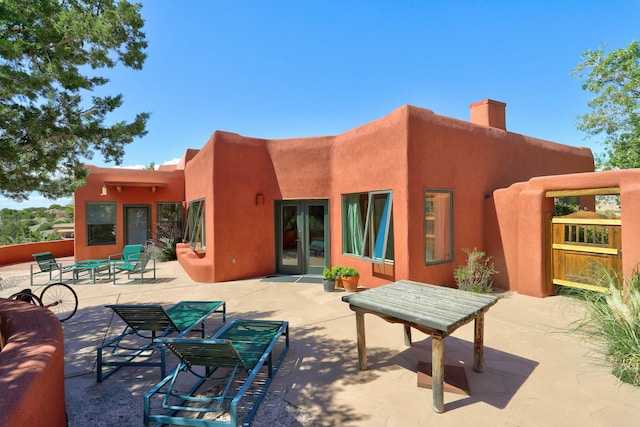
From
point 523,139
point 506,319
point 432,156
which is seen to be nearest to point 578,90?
point 523,139

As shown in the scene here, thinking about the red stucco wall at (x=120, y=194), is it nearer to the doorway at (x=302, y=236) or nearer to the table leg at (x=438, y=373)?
the doorway at (x=302, y=236)

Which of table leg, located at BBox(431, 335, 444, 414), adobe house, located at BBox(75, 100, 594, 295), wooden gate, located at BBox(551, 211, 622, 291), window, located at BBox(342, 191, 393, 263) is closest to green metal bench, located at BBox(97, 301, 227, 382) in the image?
table leg, located at BBox(431, 335, 444, 414)

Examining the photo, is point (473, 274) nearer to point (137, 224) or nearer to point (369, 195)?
point (369, 195)

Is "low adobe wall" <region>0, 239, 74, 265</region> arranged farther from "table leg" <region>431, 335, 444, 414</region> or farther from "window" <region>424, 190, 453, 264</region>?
"table leg" <region>431, 335, 444, 414</region>

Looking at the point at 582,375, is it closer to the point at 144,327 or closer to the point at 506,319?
the point at 506,319

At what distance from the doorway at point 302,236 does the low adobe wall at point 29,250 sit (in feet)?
40.9

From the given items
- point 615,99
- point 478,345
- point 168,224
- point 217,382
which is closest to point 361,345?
point 478,345

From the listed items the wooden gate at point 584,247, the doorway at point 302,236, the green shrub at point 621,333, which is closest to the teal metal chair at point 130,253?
the doorway at point 302,236

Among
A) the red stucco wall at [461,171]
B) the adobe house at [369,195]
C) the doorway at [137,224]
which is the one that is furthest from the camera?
the doorway at [137,224]

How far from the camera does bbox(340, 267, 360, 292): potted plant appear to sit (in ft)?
24.2

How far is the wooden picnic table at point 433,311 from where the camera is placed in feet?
9.41

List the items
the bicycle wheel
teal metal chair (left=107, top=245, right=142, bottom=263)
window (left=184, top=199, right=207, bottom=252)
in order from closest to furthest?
the bicycle wheel, teal metal chair (left=107, top=245, right=142, bottom=263), window (left=184, top=199, right=207, bottom=252)

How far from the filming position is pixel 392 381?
11.3 ft

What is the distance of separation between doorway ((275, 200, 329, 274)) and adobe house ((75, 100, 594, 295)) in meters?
0.03
